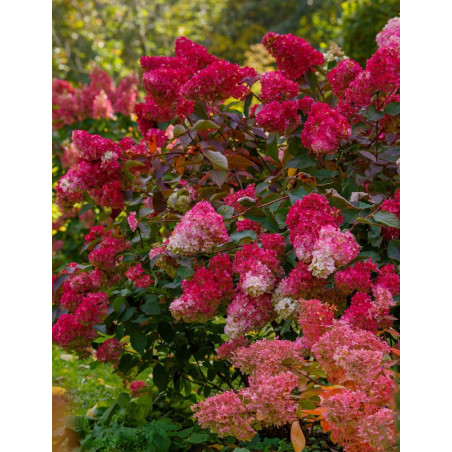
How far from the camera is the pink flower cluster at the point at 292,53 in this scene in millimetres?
2189

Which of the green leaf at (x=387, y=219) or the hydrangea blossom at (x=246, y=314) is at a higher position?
the green leaf at (x=387, y=219)

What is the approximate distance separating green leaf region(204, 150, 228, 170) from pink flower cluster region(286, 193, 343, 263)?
1.11ft

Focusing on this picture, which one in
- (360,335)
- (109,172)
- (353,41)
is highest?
(353,41)

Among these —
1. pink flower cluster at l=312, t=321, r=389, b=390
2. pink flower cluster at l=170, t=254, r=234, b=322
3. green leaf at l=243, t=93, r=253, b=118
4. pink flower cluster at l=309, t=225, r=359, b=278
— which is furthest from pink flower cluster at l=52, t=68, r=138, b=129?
pink flower cluster at l=312, t=321, r=389, b=390


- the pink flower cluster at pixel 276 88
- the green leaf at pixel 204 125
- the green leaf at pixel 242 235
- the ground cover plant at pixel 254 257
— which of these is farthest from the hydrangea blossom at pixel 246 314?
the pink flower cluster at pixel 276 88

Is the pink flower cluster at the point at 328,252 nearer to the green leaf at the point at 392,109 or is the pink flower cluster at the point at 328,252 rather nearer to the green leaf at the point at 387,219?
the green leaf at the point at 387,219

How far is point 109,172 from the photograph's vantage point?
2008 mm

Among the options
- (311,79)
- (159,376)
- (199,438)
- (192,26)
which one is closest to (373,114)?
(311,79)

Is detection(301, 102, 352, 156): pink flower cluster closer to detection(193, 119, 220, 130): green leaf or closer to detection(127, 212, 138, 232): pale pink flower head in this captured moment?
detection(193, 119, 220, 130): green leaf

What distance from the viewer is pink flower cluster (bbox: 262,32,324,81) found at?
2189mm

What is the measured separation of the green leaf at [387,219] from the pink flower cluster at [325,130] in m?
0.29

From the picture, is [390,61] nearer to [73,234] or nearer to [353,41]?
[73,234]

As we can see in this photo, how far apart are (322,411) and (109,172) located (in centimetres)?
103
